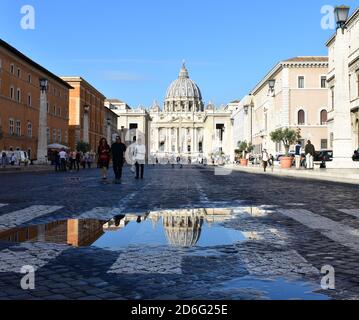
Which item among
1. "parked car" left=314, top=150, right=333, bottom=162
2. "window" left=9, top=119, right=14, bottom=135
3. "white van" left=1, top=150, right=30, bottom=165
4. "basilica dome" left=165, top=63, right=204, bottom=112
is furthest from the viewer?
"basilica dome" left=165, top=63, right=204, bottom=112

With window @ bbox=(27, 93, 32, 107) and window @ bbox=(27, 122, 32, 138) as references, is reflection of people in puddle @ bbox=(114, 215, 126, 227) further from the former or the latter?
window @ bbox=(27, 93, 32, 107)

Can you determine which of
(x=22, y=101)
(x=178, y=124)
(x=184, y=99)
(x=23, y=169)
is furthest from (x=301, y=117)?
(x=184, y=99)

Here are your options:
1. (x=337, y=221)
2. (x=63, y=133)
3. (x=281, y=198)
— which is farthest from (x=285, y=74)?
(x=337, y=221)

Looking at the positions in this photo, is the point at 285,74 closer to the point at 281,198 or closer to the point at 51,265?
the point at 281,198

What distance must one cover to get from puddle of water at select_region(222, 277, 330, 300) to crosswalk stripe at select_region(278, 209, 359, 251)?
189 cm

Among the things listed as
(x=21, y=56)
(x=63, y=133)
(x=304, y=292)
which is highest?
(x=21, y=56)

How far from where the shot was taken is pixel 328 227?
7.37 meters

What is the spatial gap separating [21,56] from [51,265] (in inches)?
1994

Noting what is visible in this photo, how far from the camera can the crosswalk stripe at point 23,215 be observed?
24.8ft

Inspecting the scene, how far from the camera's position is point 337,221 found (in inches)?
317

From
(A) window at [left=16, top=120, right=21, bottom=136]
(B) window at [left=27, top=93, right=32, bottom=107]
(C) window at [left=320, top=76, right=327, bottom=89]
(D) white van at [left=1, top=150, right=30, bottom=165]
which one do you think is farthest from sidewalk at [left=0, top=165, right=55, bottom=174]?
(C) window at [left=320, top=76, right=327, bottom=89]

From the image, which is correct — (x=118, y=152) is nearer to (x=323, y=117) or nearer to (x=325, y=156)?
(x=325, y=156)

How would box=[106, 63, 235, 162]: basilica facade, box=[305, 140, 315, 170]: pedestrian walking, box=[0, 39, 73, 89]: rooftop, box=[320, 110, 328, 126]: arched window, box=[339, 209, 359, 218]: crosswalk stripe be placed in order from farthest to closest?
box=[106, 63, 235, 162]: basilica facade → box=[320, 110, 328, 126]: arched window → box=[0, 39, 73, 89]: rooftop → box=[305, 140, 315, 170]: pedestrian walking → box=[339, 209, 359, 218]: crosswalk stripe

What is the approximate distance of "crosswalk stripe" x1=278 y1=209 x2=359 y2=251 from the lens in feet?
20.6
